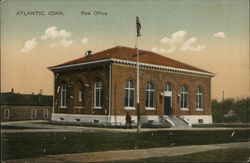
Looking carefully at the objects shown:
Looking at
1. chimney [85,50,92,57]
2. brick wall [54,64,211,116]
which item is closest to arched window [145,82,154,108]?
brick wall [54,64,211,116]

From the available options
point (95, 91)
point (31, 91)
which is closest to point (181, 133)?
point (95, 91)

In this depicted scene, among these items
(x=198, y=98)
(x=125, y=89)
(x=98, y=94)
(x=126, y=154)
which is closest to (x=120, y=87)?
(x=125, y=89)

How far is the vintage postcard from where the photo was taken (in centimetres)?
1205

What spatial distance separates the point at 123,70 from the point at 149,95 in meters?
1.75

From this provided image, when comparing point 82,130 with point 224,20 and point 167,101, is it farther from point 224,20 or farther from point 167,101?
point 224,20

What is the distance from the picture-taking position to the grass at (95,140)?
1170cm

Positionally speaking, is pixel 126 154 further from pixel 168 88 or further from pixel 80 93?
pixel 168 88

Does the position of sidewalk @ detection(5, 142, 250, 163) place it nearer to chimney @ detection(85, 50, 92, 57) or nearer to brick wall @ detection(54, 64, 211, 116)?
brick wall @ detection(54, 64, 211, 116)

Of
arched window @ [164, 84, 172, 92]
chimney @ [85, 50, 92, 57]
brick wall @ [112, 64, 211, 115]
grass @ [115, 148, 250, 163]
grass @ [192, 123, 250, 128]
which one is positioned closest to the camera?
grass @ [115, 148, 250, 163]

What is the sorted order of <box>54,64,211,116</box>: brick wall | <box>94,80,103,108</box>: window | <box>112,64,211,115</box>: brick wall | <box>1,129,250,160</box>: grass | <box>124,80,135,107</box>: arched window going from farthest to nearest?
<box>94,80,103,108</box>: window < <box>54,64,211,116</box>: brick wall < <box>112,64,211,115</box>: brick wall < <box>124,80,135,107</box>: arched window < <box>1,129,250,160</box>: grass

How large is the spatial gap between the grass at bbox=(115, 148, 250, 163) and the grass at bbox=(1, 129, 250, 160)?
1.71m

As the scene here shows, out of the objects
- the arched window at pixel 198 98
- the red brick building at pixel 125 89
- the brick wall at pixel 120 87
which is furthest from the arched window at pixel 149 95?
the arched window at pixel 198 98

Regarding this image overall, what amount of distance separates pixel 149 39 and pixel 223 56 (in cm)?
268

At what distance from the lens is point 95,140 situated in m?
12.6
